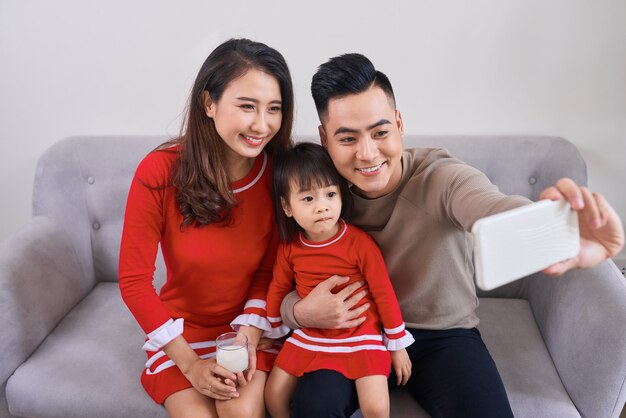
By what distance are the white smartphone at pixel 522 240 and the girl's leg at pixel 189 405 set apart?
0.78 metres

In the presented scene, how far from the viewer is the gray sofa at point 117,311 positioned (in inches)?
55.1

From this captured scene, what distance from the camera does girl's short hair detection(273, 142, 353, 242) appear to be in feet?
4.55

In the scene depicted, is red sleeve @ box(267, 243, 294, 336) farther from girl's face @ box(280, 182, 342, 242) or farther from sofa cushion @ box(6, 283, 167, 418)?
sofa cushion @ box(6, 283, 167, 418)

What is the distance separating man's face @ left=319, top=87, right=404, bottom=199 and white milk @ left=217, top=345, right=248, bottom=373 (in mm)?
502

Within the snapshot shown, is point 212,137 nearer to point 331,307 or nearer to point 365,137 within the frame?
point 365,137

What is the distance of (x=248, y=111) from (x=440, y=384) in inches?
31.9

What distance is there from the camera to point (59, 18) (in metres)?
2.09

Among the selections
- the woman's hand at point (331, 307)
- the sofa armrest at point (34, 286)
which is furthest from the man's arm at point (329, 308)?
the sofa armrest at point (34, 286)

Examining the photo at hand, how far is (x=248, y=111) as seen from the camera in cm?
138

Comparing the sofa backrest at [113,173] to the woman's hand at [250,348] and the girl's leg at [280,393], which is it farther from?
the girl's leg at [280,393]

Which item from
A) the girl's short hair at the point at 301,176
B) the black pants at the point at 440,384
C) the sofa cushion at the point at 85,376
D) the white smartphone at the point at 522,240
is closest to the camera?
the white smartphone at the point at 522,240

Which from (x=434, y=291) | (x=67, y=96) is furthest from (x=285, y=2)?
(x=434, y=291)

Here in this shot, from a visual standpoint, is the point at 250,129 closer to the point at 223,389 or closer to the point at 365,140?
the point at 365,140

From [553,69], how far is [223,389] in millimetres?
1497
